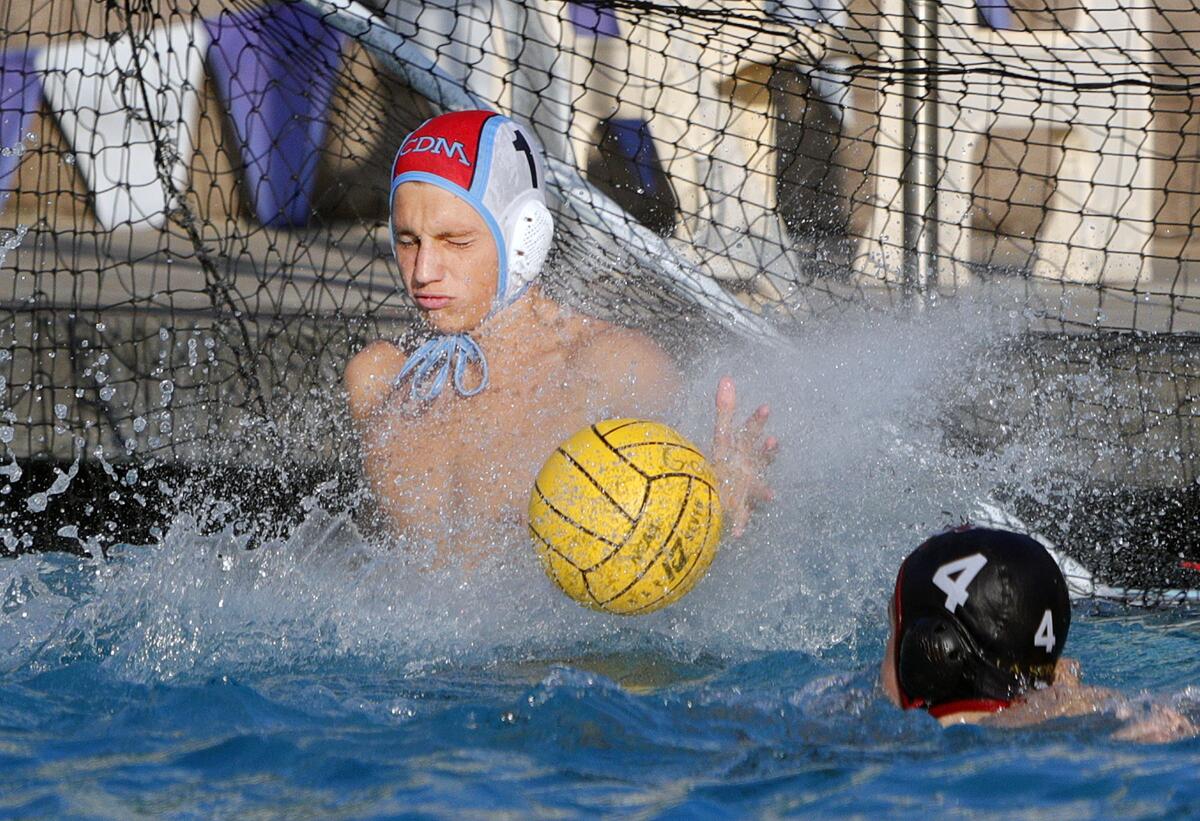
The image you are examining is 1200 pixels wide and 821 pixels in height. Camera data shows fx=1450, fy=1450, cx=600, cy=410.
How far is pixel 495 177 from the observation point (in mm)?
3578

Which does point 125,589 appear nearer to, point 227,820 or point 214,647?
point 214,647

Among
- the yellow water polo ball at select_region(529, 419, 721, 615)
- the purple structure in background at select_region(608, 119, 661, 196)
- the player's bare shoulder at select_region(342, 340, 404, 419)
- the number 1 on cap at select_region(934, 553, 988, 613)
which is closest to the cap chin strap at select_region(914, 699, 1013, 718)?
the number 1 on cap at select_region(934, 553, 988, 613)

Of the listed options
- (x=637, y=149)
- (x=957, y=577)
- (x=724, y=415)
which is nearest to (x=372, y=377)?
(x=724, y=415)

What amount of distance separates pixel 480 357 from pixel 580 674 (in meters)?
1.13

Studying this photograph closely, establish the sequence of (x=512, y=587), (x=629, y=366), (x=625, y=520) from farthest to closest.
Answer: (x=629, y=366)
(x=512, y=587)
(x=625, y=520)

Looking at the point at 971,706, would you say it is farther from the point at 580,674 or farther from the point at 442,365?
the point at 442,365

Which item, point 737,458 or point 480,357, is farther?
point 480,357

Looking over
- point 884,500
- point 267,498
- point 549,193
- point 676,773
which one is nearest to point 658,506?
point 676,773

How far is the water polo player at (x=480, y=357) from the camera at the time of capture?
356cm

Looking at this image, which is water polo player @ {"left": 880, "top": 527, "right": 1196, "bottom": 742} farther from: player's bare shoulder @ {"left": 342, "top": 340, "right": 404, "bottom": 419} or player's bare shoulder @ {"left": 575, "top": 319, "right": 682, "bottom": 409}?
player's bare shoulder @ {"left": 342, "top": 340, "right": 404, "bottom": 419}

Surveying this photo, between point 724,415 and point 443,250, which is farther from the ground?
point 443,250

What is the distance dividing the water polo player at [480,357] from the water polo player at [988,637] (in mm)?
1200

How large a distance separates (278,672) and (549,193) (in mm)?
2034

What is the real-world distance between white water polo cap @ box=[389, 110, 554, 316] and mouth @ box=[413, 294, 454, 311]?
5.2 inches
